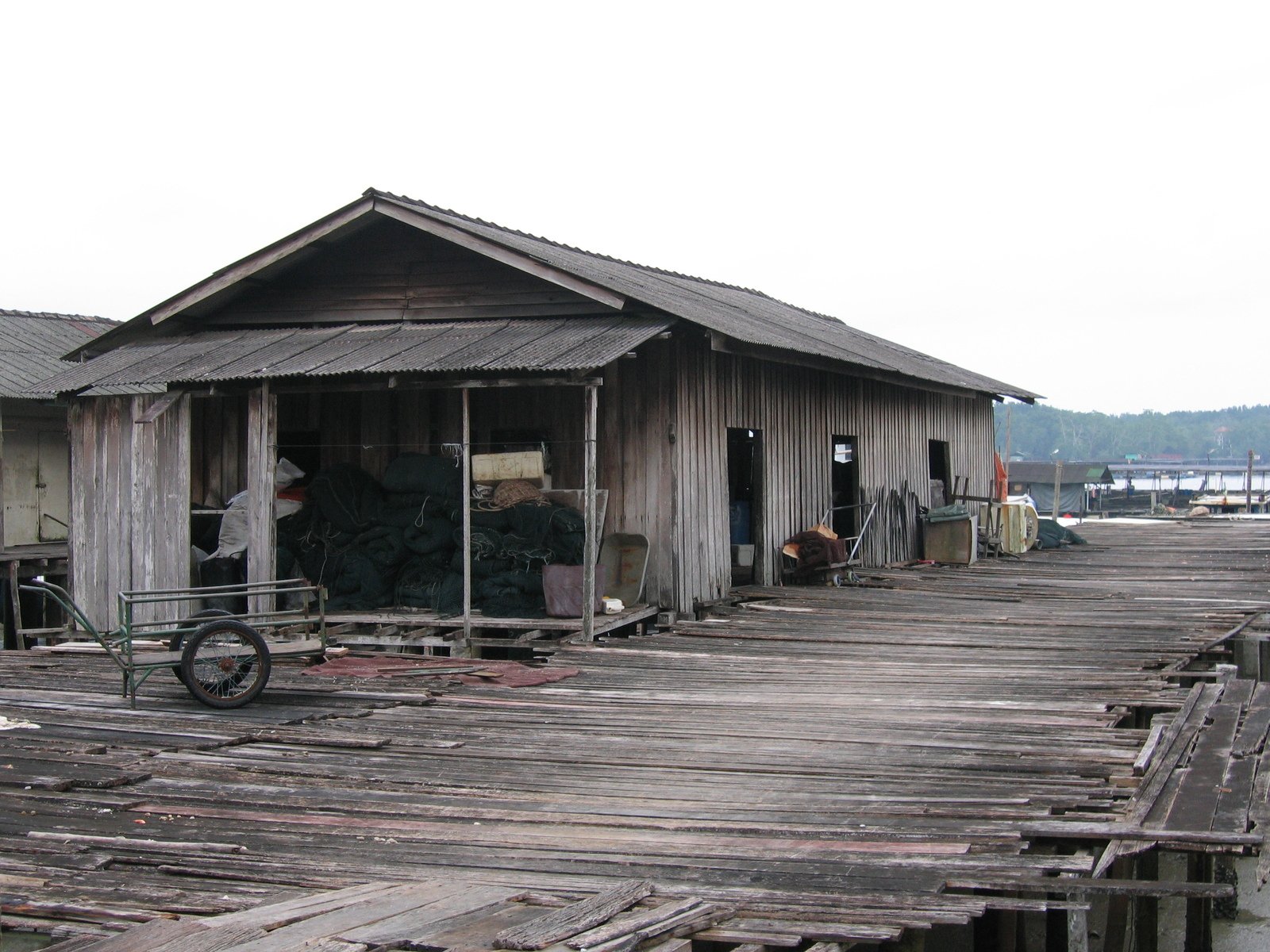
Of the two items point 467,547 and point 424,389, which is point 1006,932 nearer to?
point 467,547

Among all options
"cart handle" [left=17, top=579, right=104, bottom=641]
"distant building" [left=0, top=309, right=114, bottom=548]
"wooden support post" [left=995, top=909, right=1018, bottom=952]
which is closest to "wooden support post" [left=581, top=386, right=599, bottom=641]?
"cart handle" [left=17, top=579, right=104, bottom=641]

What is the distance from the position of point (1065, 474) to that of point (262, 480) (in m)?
51.0

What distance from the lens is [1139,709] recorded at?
31.9ft

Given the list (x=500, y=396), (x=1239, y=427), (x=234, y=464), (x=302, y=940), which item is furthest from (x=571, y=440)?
(x=1239, y=427)

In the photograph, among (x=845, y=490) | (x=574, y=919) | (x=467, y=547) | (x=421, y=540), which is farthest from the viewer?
(x=845, y=490)

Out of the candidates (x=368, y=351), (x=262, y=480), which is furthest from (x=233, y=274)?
(x=262, y=480)

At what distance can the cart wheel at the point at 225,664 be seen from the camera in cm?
976

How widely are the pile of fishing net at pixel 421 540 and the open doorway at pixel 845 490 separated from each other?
6.88m

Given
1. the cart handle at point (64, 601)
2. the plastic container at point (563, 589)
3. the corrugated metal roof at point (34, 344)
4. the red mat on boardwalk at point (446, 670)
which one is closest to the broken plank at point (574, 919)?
the red mat on boardwalk at point (446, 670)

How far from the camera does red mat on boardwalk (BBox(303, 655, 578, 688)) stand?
427 inches

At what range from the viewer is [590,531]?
12.2 meters

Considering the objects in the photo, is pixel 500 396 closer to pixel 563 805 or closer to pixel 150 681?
pixel 150 681

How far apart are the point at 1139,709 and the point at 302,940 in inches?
275

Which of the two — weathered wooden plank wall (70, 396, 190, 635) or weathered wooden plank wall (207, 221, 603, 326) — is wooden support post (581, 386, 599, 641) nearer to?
weathered wooden plank wall (207, 221, 603, 326)
